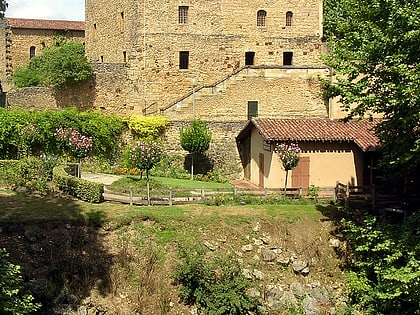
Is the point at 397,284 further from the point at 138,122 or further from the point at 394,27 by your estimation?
the point at 138,122

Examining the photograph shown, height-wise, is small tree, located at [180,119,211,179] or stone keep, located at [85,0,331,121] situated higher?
stone keep, located at [85,0,331,121]

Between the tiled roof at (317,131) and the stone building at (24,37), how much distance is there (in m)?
26.8

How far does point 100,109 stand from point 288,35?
13.1 m

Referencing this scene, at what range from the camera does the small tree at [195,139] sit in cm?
3022

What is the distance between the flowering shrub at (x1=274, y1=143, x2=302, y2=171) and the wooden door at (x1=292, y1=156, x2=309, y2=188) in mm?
1618

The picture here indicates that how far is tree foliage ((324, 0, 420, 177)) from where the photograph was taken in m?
17.9

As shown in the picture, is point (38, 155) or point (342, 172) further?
point (38, 155)

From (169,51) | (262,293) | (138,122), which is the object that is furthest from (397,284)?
(169,51)

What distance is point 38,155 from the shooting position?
97.7 ft

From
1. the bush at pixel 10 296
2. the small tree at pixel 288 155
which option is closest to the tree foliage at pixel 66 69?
the small tree at pixel 288 155

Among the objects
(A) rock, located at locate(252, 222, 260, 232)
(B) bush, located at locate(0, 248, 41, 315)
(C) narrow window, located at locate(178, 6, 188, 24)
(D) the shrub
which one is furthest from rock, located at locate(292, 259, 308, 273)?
(C) narrow window, located at locate(178, 6, 188, 24)

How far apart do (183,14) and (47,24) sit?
59.6 feet

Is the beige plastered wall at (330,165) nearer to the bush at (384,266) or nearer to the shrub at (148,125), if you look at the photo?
the bush at (384,266)

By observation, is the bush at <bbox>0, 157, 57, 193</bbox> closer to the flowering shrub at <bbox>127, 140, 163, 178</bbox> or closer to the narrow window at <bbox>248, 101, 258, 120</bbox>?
the flowering shrub at <bbox>127, 140, 163, 178</bbox>
